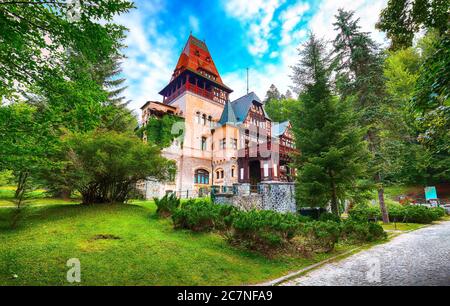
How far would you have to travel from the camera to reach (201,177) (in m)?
25.4

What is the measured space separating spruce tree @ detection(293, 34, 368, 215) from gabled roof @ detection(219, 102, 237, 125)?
1411 cm

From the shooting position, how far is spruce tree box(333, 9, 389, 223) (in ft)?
52.1

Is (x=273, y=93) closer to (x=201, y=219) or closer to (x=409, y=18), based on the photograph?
(x=409, y=18)

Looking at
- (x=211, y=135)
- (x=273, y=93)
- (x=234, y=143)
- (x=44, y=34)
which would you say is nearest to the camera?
(x=44, y=34)

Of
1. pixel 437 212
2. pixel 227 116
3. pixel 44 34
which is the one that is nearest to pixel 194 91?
pixel 227 116

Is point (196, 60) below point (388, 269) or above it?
above

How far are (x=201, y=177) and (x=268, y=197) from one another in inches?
440

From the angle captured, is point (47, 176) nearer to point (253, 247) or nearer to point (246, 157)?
point (253, 247)

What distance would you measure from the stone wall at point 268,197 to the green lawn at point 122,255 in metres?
6.59

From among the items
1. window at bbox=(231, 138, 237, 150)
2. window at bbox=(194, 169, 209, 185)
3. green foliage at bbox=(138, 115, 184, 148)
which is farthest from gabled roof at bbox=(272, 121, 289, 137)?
green foliage at bbox=(138, 115, 184, 148)

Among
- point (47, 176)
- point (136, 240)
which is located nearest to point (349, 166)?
point (136, 240)

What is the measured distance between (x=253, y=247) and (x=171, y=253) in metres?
2.65
